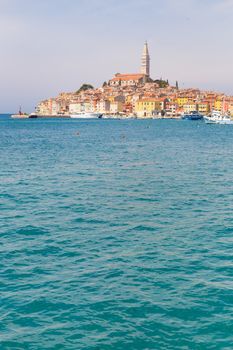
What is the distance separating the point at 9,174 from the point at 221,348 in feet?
76.7

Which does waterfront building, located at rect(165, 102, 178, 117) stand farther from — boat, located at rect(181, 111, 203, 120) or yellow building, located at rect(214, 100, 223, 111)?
boat, located at rect(181, 111, 203, 120)

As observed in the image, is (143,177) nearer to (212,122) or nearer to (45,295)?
(45,295)

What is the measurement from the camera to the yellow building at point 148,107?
16962 cm

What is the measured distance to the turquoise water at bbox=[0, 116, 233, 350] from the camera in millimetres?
8641

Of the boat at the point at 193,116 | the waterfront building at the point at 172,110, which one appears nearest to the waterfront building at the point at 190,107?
the waterfront building at the point at 172,110

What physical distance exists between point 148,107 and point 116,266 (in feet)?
532

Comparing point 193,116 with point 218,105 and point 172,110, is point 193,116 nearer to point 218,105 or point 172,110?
point 218,105

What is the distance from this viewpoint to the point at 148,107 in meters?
172

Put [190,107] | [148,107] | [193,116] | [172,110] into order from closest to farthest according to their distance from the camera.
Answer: [193,116] < [190,107] < [148,107] < [172,110]

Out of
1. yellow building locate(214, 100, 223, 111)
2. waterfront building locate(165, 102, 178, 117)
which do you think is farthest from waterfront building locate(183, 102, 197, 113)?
yellow building locate(214, 100, 223, 111)

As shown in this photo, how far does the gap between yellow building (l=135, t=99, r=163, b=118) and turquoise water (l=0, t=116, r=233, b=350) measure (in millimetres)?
147290

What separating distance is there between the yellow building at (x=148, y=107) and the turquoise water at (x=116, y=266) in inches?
5799

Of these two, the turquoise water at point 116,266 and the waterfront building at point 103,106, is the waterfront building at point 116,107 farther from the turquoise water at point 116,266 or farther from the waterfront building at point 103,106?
the turquoise water at point 116,266

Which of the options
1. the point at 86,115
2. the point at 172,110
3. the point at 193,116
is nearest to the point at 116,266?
the point at 193,116
